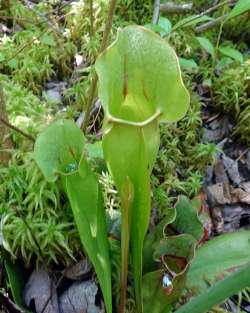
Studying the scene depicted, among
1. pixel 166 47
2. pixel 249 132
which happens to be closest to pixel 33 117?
pixel 166 47

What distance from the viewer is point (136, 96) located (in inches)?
31.2

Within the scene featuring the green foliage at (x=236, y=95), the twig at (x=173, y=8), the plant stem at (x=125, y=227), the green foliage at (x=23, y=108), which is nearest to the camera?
the plant stem at (x=125, y=227)

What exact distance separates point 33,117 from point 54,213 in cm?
30

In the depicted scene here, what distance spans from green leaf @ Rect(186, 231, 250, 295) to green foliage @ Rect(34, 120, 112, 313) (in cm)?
20

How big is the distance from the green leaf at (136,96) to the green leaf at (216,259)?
0.30 m

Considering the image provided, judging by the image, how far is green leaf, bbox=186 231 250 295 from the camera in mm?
1002

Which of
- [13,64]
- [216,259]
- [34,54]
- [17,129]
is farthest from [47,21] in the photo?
[216,259]

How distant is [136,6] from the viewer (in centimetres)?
174

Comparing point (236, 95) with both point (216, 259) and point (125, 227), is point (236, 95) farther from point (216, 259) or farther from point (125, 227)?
point (125, 227)

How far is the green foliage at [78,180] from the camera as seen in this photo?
2.96 feet

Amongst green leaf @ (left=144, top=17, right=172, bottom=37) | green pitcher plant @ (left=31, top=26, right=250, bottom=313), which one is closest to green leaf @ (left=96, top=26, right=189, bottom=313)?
green pitcher plant @ (left=31, top=26, right=250, bottom=313)

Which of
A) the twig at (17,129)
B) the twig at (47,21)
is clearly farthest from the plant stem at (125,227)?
the twig at (47,21)

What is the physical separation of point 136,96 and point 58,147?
8.3 inches

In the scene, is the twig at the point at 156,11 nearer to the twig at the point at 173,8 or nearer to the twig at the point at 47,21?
the twig at the point at 173,8
